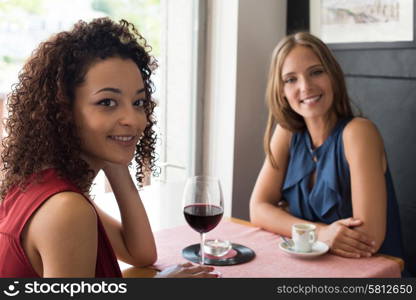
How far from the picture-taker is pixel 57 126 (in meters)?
1.11

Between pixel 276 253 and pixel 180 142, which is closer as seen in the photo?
pixel 276 253

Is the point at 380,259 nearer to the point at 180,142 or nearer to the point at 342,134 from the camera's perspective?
the point at 342,134

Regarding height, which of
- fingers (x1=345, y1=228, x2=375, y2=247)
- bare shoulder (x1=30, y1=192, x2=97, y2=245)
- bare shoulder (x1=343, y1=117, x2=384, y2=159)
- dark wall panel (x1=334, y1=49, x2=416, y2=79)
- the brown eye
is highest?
dark wall panel (x1=334, y1=49, x2=416, y2=79)

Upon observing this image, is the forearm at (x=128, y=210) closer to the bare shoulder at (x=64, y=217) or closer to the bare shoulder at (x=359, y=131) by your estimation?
the bare shoulder at (x=64, y=217)

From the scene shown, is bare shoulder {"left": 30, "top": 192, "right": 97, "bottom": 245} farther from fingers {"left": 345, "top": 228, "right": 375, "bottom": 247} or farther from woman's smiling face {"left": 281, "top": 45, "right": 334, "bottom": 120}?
woman's smiling face {"left": 281, "top": 45, "right": 334, "bottom": 120}

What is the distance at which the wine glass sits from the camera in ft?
4.35

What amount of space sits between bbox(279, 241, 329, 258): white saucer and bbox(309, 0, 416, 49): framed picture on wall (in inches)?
42.7

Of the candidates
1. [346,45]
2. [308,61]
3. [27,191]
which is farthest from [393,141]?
[27,191]

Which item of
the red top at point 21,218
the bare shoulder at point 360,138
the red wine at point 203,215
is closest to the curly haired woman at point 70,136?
the red top at point 21,218

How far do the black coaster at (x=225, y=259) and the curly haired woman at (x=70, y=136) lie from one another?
0.19 m

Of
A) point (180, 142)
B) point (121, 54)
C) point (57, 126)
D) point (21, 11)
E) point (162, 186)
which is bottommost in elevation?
point (162, 186)

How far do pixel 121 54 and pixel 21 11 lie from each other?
94 centimetres

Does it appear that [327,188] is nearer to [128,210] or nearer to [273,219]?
[273,219]

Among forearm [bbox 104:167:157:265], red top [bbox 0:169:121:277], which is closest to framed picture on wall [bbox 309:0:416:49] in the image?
forearm [bbox 104:167:157:265]
